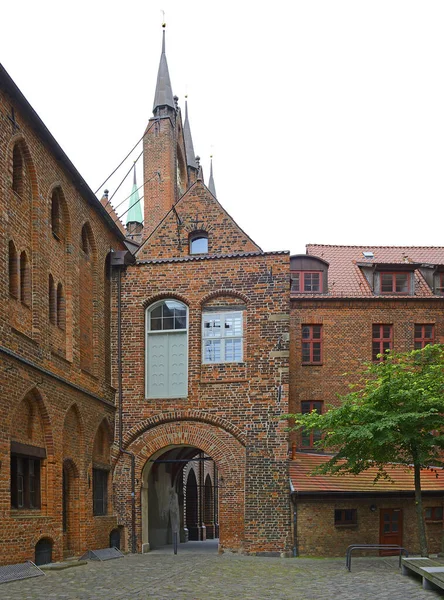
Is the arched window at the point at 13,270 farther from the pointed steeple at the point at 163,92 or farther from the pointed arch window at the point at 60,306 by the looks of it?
the pointed steeple at the point at 163,92

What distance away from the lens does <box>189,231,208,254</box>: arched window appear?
26.8 meters

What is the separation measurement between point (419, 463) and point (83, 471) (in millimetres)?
8653

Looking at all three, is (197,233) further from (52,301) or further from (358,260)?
(358,260)

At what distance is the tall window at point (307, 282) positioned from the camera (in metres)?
31.5

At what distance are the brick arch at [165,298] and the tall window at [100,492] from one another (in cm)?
526

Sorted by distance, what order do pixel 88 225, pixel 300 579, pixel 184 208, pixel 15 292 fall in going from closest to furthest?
1. pixel 300 579
2. pixel 15 292
3. pixel 88 225
4. pixel 184 208

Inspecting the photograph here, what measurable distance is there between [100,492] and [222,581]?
829 centimetres

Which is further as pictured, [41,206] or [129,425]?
[129,425]

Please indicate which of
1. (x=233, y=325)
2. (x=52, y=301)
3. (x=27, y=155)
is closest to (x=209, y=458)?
(x=233, y=325)

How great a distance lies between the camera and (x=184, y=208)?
27.1 meters

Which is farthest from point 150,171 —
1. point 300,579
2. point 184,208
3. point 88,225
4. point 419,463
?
point 300,579

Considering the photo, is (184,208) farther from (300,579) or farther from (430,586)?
(430,586)

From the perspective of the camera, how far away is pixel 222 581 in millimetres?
15898

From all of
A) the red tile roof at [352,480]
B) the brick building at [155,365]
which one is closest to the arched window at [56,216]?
the brick building at [155,365]
